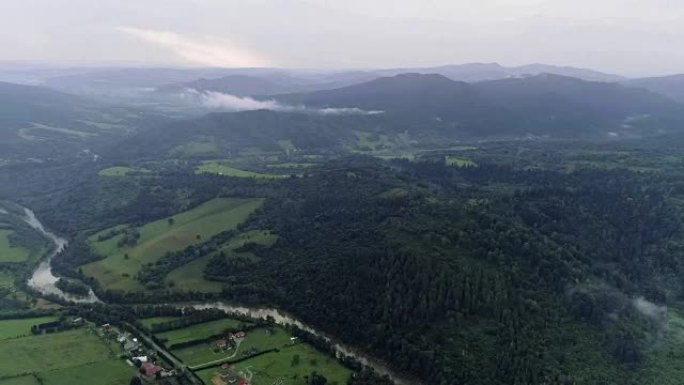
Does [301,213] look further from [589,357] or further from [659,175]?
[659,175]

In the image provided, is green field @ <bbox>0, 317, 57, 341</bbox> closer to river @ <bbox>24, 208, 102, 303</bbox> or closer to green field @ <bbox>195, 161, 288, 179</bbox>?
river @ <bbox>24, 208, 102, 303</bbox>

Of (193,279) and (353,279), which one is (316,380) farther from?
(193,279)

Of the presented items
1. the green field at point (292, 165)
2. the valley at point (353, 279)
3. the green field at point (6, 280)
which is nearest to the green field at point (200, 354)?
the valley at point (353, 279)

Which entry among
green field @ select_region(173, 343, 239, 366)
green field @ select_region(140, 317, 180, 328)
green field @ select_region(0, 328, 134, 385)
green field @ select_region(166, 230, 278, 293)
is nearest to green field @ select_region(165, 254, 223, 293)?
green field @ select_region(166, 230, 278, 293)

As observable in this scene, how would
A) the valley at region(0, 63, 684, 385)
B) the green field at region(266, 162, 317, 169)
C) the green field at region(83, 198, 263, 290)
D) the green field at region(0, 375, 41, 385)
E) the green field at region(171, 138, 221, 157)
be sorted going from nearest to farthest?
1. the green field at region(0, 375, 41, 385)
2. the valley at region(0, 63, 684, 385)
3. the green field at region(83, 198, 263, 290)
4. the green field at region(266, 162, 317, 169)
5. the green field at region(171, 138, 221, 157)

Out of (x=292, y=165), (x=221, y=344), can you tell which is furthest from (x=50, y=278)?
(x=292, y=165)

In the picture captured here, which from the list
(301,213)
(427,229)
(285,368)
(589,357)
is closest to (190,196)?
(301,213)
